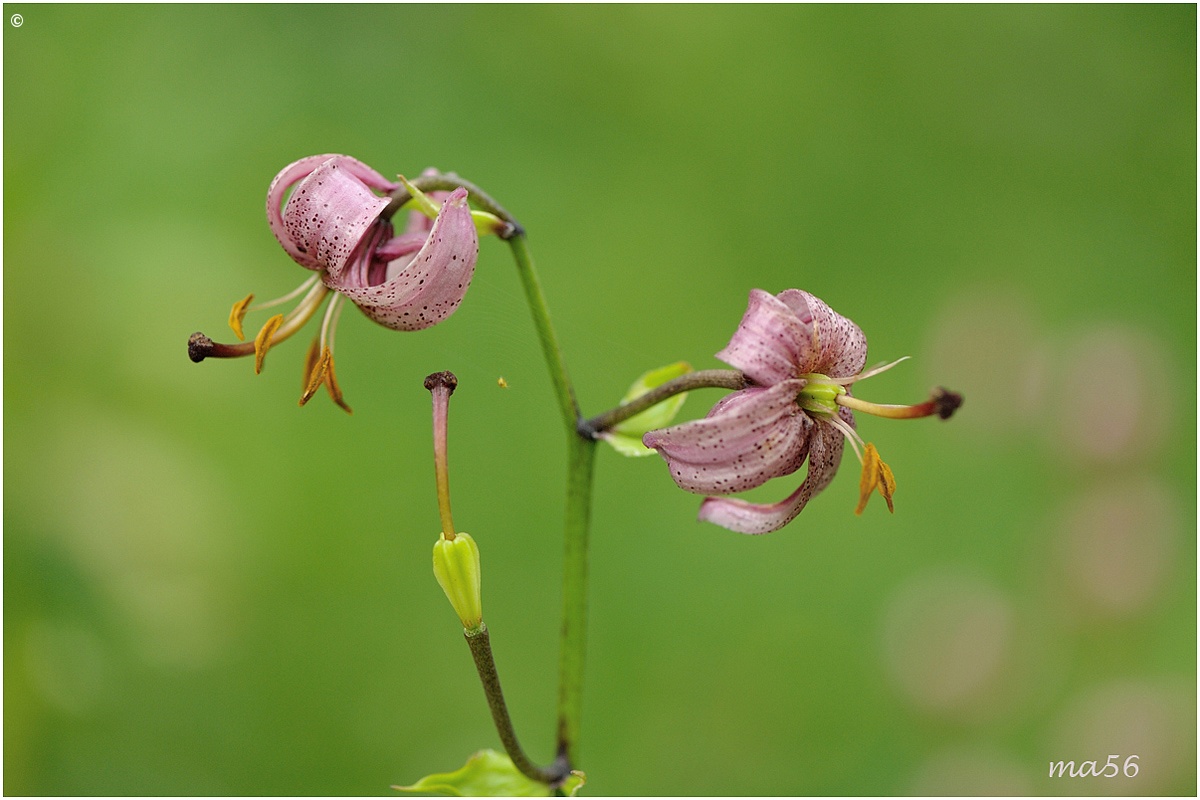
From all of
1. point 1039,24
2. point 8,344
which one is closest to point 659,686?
point 8,344

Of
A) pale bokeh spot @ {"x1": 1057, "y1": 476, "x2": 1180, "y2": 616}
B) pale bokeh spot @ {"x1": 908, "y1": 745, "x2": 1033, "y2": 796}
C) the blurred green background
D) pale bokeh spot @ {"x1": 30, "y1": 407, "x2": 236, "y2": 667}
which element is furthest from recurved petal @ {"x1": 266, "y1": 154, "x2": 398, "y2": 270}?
pale bokeh spot @ {"x1": 1057, "y1": 476, "x2": 1180, "y2": 616}

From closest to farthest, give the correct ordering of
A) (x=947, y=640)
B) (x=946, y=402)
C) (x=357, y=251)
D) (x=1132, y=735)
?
(x=946, y=402), (x=357, y=251), (x=1132, y=735), (x=947, y=640)

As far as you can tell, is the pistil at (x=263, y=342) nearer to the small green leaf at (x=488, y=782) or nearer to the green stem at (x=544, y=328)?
the green stem at (x=544, y=328)

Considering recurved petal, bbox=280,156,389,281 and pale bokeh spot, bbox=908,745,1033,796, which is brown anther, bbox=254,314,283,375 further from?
pale bokeh spot, bbox=908,745,1033,796

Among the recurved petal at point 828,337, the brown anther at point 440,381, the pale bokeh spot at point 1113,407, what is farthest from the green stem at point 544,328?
the pale bokeh spot at point 1113,407

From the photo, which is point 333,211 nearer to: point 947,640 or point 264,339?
point 264,339

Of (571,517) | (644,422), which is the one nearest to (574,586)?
(571,517)
